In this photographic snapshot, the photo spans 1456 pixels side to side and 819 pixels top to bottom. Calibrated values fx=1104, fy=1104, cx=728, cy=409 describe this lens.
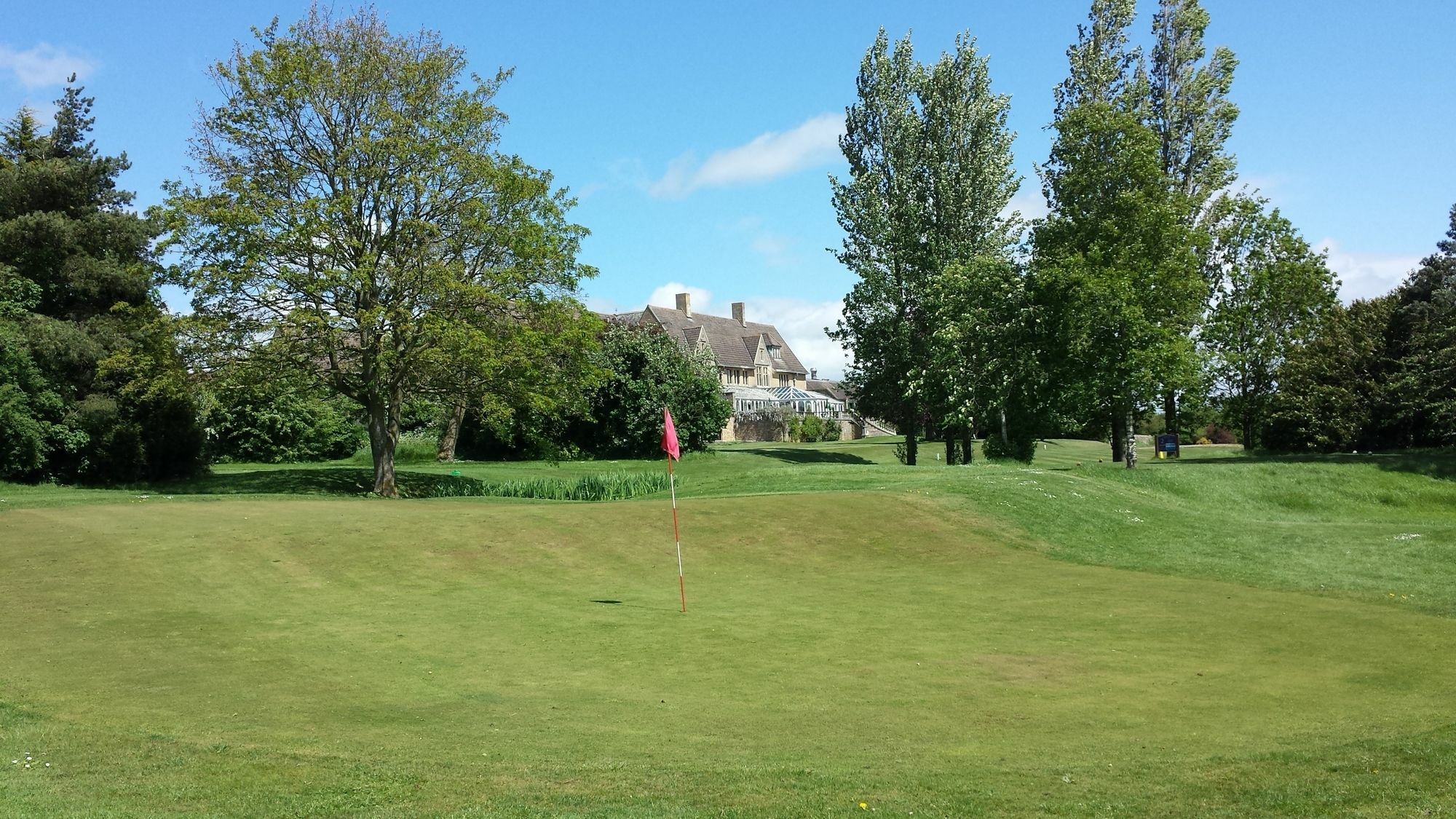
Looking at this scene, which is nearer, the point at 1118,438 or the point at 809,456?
the point at 1118,438

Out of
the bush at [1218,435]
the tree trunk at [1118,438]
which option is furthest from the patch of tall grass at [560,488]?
the bush at [1218,435]

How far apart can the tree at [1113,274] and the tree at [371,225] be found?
64.1 feet

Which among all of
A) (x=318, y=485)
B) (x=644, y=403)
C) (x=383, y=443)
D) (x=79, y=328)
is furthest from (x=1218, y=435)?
(x=79, y=328)

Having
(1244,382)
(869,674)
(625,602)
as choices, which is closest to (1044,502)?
(625,602)

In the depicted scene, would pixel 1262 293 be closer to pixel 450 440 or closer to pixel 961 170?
pixel 961 170

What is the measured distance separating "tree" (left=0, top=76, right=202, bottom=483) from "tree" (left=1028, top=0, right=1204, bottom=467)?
3175 cm

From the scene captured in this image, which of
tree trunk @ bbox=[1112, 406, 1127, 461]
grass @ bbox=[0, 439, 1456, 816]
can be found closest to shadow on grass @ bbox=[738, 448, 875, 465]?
tree trunk @ bbox=[1112, 406, 1127, 461]

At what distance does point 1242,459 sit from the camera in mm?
46219

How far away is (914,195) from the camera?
184 ft

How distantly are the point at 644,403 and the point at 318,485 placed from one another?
2281 cm

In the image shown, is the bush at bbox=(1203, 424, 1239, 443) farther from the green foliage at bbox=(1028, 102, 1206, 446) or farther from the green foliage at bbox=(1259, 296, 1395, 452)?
the green foliage at bbox=(1028, 102, 1206, 446)

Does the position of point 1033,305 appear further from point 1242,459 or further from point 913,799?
point 913,799

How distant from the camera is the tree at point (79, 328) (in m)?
36.5

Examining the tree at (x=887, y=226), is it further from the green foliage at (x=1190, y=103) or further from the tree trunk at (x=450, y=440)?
the tree trunk at (x=450, y=440)
